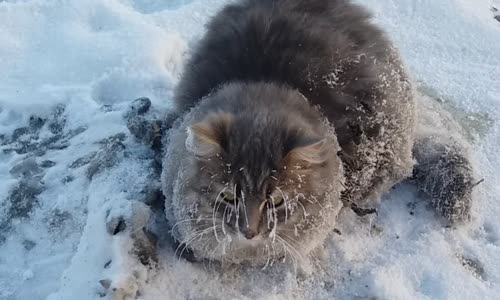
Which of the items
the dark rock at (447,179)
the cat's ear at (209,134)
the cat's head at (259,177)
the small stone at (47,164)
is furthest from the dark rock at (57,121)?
the dark rock at (447,179)

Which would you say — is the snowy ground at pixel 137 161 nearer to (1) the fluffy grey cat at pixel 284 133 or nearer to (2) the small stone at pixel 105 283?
(2) the small stone at pixel 105 283

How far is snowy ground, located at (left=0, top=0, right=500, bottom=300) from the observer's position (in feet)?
8.16

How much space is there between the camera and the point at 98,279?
2.33 m

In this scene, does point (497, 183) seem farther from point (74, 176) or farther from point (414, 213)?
point (74, 176)

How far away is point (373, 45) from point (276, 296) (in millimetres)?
1160

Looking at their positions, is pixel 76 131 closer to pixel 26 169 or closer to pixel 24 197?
pixel 26 169

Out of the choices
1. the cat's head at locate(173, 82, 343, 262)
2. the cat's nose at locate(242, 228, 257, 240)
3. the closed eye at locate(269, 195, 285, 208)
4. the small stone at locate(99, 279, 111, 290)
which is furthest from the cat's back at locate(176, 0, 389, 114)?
the small stone at locate(99, 279, 111, 290)

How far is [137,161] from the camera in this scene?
2.88 metres

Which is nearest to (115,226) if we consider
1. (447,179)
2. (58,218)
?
(58,218)

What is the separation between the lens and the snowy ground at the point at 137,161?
98.0 inches

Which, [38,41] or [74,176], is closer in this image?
[74,176]

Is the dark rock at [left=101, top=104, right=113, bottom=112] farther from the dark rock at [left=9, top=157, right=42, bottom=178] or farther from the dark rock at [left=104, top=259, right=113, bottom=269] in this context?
the dark rock at [left=104, top=259, right=113, bottom=269]

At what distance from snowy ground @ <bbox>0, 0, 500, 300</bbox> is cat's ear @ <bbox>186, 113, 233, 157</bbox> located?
57cm

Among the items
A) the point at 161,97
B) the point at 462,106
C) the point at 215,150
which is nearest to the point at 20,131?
the point at 161,97
